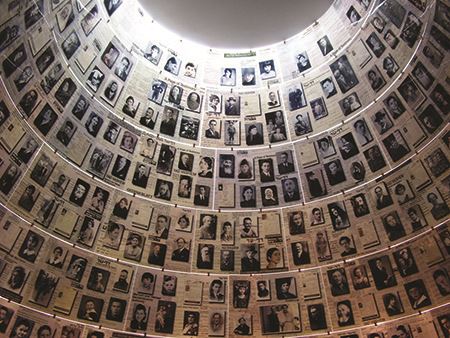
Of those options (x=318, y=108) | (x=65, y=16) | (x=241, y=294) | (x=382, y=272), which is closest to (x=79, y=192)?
(x=65, y=16)

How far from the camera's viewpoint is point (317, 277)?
578 inches

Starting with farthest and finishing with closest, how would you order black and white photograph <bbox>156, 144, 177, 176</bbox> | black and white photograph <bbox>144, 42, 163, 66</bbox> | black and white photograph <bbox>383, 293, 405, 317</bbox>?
black and white photograph <bbox>144, 42, 163, 66</bbox> < black and white photograph <bbox>156, 144, 177, 176</bbox> < black and white photograph <bbox>383, 293, 405, 317</bbox>

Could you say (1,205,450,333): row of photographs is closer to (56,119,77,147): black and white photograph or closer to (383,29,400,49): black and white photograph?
(56,119,77,147): black and white photograph

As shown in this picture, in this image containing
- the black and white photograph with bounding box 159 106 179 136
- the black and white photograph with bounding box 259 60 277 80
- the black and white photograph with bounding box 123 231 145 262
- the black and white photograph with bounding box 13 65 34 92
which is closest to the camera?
the black and white photograph with bounding box 13 65 34 92

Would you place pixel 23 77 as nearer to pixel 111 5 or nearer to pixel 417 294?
pixel 111 5

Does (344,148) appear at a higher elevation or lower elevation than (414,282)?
higher

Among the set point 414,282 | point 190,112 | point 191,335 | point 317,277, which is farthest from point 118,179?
point 414,282

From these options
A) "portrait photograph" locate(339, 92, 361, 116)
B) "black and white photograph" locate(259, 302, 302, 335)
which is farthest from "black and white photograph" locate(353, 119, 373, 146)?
"black and white photograph" locate(259, 302, 302, 335)

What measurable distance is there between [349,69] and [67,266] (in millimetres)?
9473

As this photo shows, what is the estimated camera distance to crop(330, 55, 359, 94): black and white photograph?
1521 centimetres

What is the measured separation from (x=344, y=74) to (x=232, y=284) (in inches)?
270

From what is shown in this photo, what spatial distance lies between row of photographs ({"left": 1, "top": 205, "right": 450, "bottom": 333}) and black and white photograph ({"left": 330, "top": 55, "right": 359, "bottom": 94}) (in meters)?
4.83

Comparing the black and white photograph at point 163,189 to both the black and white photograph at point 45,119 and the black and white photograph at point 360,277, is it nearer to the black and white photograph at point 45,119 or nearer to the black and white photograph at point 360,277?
the black and white photograph at point 45,119

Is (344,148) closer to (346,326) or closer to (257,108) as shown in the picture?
(257,108)
